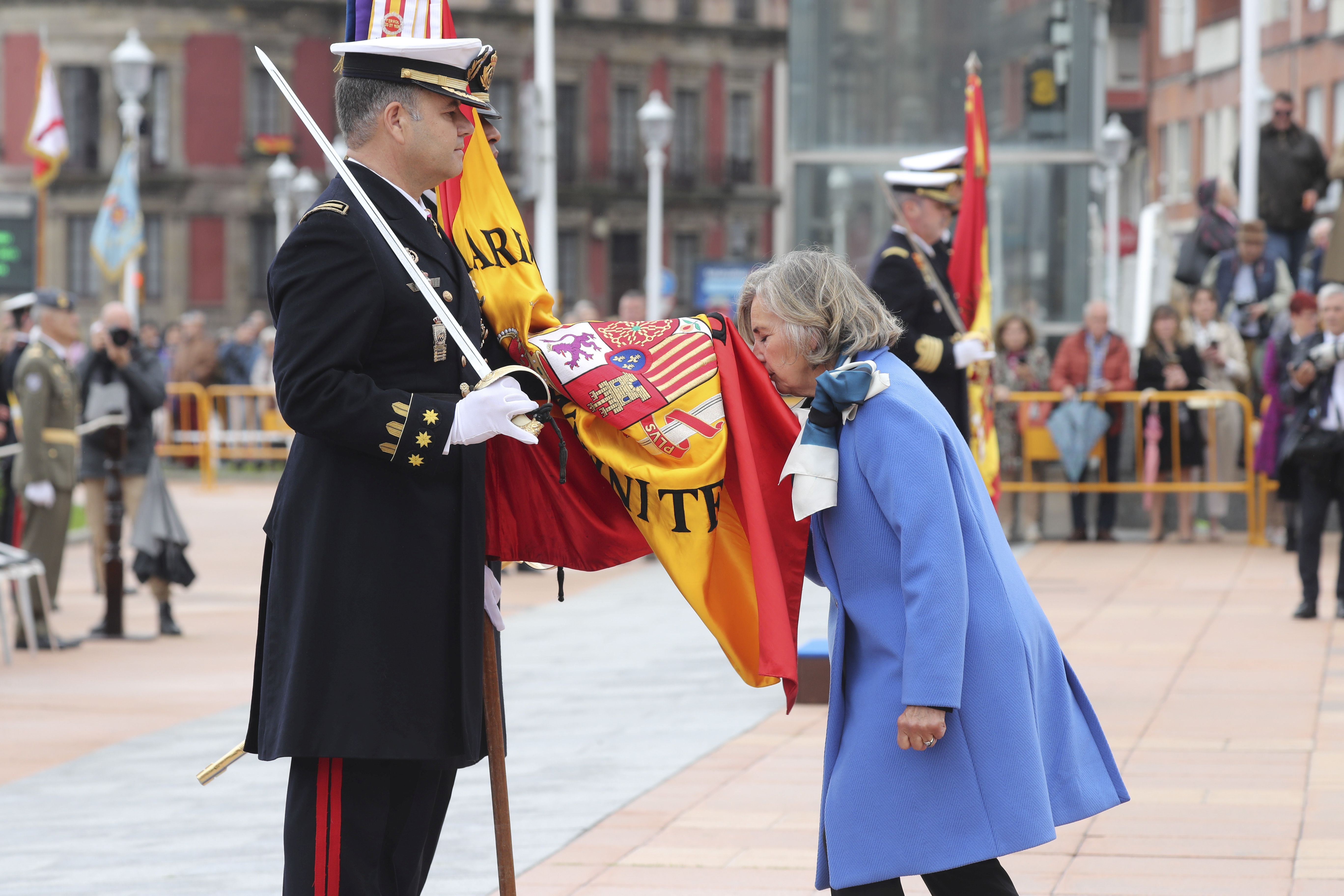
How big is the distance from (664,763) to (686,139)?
5512 centimetres

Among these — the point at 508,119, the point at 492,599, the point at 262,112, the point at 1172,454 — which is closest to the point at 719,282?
the point at 1172,454

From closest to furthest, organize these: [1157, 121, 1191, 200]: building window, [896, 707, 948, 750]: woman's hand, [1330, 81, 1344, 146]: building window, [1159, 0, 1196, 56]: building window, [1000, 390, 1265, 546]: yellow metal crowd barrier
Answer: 1. [896, 707, 948, 750]: woman's hand
2. [1000, 390, 1265, 546]: yellow metal crowd barrier
3. [1330, 81, 1344, 146]: building window
4. [1157, 121, 1191, 200]: building window
5. [1159, 0, 1196, 56]: building window

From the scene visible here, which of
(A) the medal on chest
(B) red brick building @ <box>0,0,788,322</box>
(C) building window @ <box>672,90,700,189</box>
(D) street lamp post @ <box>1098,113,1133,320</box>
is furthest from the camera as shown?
(C) building window @ <box>672,90,700,189</box>

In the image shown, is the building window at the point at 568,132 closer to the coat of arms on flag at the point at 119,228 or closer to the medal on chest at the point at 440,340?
the coat of arms on flag at the point at 119,228

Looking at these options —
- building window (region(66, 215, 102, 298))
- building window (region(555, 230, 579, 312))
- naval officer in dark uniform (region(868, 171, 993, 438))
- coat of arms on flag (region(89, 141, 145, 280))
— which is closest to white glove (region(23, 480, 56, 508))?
naval officer in dark uniform (region(868, 171, 993, 438))

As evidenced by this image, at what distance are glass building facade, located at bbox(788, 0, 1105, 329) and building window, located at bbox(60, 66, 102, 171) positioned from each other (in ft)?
121

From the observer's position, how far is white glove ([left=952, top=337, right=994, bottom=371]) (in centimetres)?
751

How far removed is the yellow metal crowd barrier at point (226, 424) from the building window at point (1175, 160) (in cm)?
3643

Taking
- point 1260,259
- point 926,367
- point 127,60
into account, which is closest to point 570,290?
point 127,60

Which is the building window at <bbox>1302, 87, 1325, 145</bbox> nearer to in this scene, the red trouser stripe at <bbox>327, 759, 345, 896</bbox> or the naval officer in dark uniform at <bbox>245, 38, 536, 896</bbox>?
the naval officer in dark uniform at <bbox>245, 38, 536, 896</bbox>

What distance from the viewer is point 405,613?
3666 mm

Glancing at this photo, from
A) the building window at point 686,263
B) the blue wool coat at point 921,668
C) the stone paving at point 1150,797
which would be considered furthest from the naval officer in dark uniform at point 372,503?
the building window at point 686,263

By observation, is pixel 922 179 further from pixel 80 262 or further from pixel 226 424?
pixel 80 262

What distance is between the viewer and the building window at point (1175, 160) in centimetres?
5516
